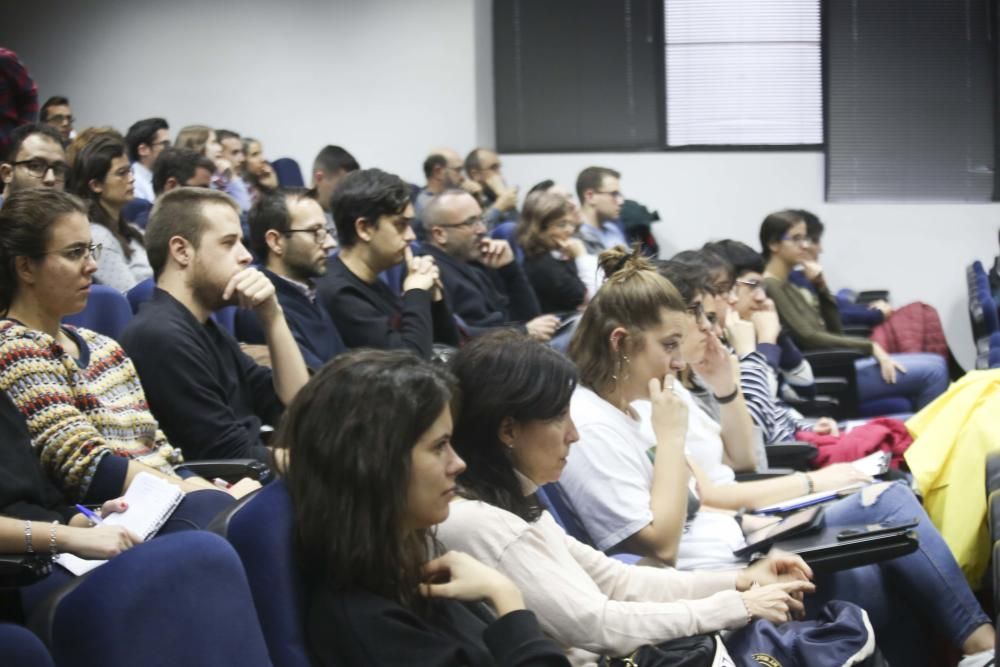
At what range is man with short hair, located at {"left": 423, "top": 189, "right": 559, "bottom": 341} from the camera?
15.7ft

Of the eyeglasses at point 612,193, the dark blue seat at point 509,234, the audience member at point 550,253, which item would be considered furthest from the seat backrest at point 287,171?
the audience member at point 550,253

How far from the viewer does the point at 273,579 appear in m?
1.67

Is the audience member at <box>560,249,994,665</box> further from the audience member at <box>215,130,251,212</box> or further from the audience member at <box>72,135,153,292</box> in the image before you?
the audience member at <box>215,130,251,212</box>

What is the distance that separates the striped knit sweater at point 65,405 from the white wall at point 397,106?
499 cm

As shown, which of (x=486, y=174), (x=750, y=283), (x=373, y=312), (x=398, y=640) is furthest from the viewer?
(x=486, y=174)

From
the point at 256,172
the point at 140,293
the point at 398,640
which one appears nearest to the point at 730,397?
the point at 140,293

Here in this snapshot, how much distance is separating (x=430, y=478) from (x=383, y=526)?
0.10 m

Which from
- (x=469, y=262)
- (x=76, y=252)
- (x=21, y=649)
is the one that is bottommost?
(x=21, y=649)

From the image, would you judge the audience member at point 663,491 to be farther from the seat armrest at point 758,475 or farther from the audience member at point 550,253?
the audience member at point 550,253

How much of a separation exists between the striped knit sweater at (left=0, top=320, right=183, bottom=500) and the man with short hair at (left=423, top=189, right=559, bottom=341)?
7.08 ft

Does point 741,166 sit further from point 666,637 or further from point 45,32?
point 666,637

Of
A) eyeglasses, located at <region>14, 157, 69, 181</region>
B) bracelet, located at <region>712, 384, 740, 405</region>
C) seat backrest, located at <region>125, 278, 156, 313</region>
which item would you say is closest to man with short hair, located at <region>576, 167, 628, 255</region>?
eyeglasses, located at <region>14, 157, 69, 181</region>

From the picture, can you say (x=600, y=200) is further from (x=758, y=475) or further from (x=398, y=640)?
(x=398, y=640)

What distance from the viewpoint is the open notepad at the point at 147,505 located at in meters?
2.21
